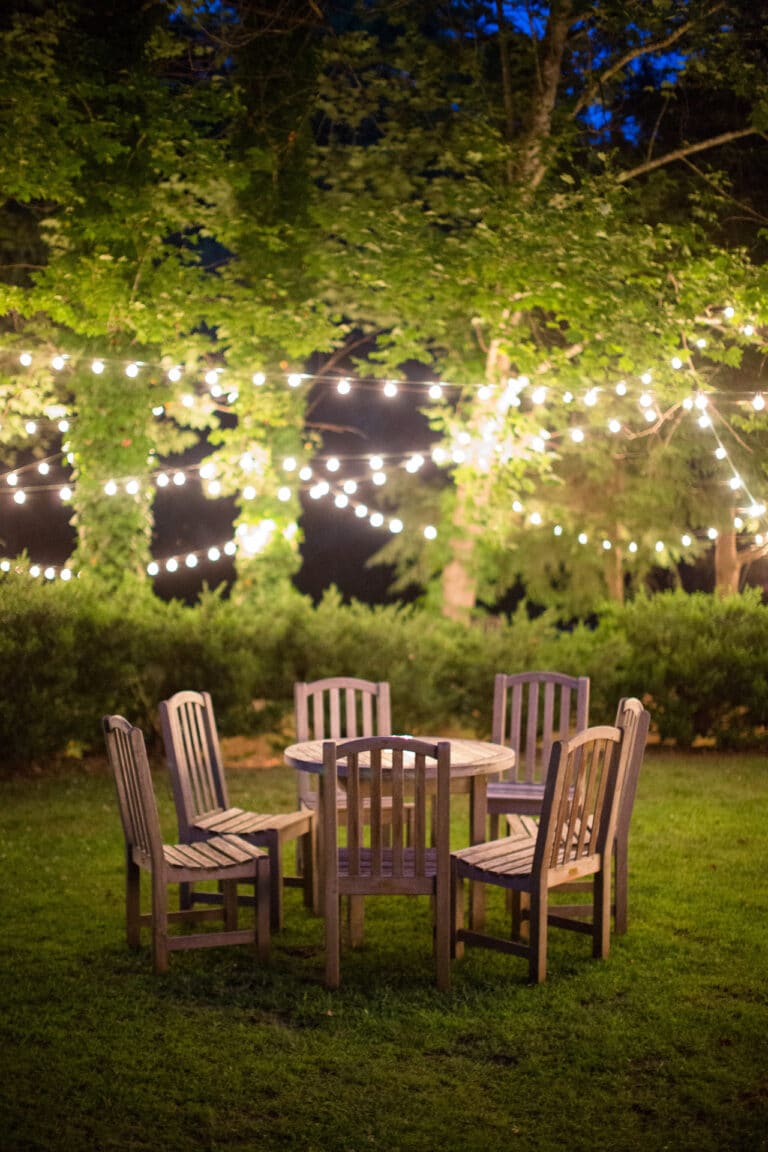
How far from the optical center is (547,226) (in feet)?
41.1

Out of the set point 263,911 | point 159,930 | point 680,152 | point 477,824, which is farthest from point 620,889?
point 680,152

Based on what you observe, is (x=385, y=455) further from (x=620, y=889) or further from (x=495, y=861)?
(x=495, y=861)

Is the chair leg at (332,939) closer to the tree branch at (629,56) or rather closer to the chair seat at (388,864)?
the chair seat at (388,864)

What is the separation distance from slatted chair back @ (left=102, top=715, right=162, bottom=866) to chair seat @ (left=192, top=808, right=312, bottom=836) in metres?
0.46

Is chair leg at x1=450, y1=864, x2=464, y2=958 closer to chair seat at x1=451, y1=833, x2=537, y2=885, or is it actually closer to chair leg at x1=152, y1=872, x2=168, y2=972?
chair seat at x1=451, y1=833, x2=537, y2=885

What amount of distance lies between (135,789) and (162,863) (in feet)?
1.12

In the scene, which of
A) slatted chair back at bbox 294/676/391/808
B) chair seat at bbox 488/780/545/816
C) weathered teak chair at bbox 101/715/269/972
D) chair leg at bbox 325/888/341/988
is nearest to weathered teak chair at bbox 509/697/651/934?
chair seat at bbox 488/780/545/816

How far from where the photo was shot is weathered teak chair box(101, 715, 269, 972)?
16.5 feet

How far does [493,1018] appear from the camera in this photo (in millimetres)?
4605

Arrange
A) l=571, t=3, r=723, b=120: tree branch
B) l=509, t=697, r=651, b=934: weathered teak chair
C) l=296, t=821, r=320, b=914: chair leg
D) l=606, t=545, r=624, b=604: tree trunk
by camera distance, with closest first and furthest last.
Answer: l=509, t=697, r=651, b=934: weathered teak chair < l=296, t=821, r=320, b=914: chair leg < l=571, t=3, r=723, b=120: tree branch < l=606, t=545, r=624, b=604: tree trunk

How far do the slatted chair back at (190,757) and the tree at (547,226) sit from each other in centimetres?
694

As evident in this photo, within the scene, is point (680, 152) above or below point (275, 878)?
above

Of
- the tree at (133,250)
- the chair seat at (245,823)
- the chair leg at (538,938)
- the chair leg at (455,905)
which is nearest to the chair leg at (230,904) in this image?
the chair seat at (245,823)

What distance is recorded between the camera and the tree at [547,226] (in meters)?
12.7
